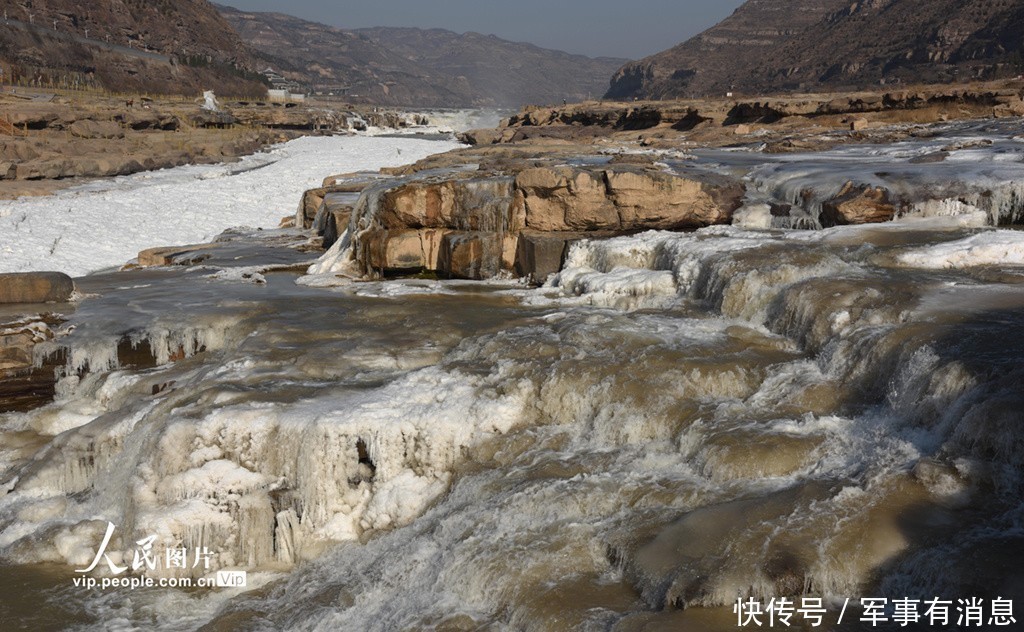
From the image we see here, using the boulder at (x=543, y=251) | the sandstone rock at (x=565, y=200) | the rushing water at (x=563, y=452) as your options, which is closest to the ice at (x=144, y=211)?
the rushing water at (x=563, y=452)

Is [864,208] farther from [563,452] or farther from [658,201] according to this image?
[563,452]

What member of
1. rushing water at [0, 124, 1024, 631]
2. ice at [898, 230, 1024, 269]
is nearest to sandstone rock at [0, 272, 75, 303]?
rushing water at [0, 124, 1024, 631]

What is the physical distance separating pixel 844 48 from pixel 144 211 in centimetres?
6450

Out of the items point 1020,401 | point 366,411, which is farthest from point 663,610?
point 366,411

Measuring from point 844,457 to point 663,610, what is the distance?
5.80ft

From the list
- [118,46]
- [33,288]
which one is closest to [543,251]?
[33,288]

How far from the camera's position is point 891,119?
2606 centimetres

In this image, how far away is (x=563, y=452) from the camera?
630cm

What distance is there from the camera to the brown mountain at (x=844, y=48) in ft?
180

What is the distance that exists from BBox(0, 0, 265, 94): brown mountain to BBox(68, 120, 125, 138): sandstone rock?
27.0 metres

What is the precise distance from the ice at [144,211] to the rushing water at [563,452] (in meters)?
7.17

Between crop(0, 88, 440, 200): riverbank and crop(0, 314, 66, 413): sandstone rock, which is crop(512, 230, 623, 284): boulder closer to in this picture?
crop(0, 314, 66, 413): sandstone rock
